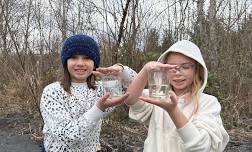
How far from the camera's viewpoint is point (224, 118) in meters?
6.20

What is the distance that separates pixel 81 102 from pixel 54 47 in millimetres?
4974

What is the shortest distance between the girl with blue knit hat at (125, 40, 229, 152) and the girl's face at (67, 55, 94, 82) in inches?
14.0

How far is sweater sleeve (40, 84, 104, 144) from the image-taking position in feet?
7.12

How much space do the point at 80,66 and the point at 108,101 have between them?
331mm

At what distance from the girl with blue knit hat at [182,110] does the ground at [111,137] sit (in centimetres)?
283

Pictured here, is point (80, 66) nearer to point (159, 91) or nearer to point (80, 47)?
point (80, 47)

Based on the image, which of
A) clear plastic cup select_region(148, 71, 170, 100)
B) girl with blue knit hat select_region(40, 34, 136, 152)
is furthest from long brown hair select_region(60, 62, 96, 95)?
clear plastic cup select_region(148, 71, 170, 100)

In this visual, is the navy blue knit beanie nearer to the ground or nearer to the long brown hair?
the long brown hair

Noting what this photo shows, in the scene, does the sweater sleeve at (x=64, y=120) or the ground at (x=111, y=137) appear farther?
the ground at (x=111, y=137)

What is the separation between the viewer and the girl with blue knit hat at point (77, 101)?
2.18 m

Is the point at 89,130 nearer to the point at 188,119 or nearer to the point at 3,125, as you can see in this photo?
the point at 188,119

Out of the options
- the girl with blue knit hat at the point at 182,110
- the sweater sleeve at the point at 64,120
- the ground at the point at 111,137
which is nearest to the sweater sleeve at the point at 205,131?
the girl with blue knit hat at the point at 182,110

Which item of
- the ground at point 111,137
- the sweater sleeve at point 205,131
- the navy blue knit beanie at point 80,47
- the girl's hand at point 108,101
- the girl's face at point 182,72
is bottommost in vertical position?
the ground at point 111,137

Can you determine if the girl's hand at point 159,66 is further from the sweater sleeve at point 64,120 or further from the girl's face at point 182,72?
the sweater sleeve at point 64,120
